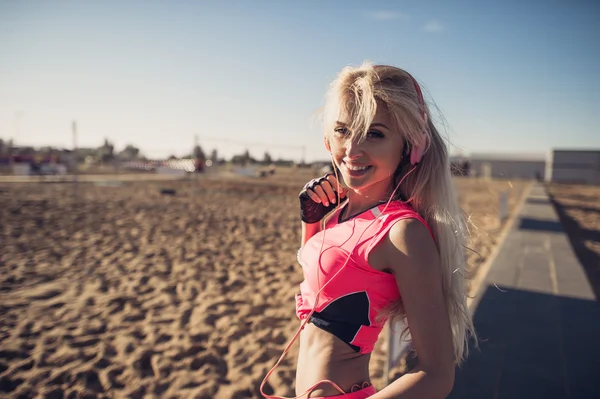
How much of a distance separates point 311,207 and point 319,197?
2.1 inches

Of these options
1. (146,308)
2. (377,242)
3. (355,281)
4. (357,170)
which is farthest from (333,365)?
(146,308)

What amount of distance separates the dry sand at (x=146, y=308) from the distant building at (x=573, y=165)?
5259cm

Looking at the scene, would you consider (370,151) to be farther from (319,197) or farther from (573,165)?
(573,165)

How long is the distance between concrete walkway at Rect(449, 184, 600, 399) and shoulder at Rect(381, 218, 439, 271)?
0.57 meters

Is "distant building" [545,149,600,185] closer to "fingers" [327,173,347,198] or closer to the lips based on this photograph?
"fingers" [327,173,347,198]

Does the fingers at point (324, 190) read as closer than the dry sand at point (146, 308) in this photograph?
Yes

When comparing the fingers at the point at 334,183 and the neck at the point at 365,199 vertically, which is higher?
the fingers at the point at 334,183

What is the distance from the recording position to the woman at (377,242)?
0.85m

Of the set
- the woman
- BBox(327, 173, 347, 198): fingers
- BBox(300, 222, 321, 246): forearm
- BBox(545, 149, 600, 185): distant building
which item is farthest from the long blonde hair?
BBox(545, 149, 600, 185): distant building

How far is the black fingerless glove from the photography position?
1354 mm

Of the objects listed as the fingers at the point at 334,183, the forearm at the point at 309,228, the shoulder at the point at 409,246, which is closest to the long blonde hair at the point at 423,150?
the shoulder at the point at 409,246

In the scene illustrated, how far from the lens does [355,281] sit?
936mm

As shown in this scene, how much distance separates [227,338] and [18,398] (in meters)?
1.49

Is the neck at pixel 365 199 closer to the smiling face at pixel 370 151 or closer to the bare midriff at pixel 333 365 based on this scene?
the smiling face at pixel 370 151
